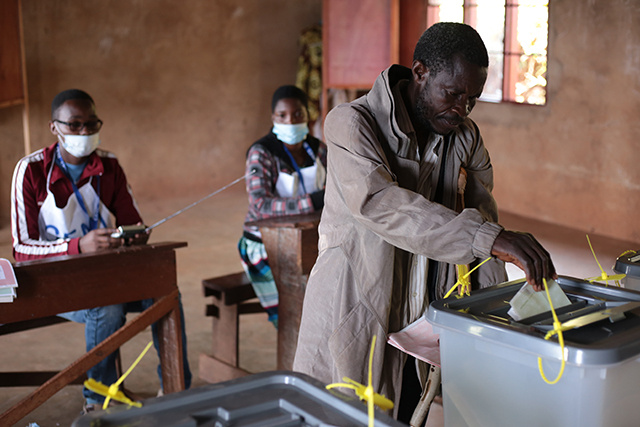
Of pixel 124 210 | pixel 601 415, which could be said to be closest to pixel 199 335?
pixel 124 210

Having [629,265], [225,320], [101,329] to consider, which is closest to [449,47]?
[629,265]

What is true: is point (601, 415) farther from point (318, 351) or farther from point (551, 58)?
point (551, 58)

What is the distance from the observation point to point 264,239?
3480mm

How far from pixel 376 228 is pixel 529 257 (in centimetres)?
41

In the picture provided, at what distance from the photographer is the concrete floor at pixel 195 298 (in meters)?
3.72

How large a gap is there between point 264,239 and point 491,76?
4669 mm

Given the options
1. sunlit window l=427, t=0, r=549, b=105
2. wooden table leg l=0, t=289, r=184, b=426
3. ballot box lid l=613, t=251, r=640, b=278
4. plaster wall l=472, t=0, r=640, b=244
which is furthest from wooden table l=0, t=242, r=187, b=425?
sunlit window l=427, t=0, r=549, b=105

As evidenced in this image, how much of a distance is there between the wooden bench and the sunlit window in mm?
4163

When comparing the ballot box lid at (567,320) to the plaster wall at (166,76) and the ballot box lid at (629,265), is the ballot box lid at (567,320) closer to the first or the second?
the ballot box lid at (629,265)

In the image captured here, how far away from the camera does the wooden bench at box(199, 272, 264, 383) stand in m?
3.71

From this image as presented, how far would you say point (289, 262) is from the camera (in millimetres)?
3396

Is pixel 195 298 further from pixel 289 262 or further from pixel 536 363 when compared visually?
pixel 536 363

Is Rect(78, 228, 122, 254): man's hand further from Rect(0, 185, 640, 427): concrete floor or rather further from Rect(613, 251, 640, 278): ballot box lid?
Rect(613, 251, 640, 278): ballot box lid

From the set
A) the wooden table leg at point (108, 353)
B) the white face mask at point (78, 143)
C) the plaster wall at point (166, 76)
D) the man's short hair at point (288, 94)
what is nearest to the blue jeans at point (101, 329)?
the wooden table leg at point (108, 353)
